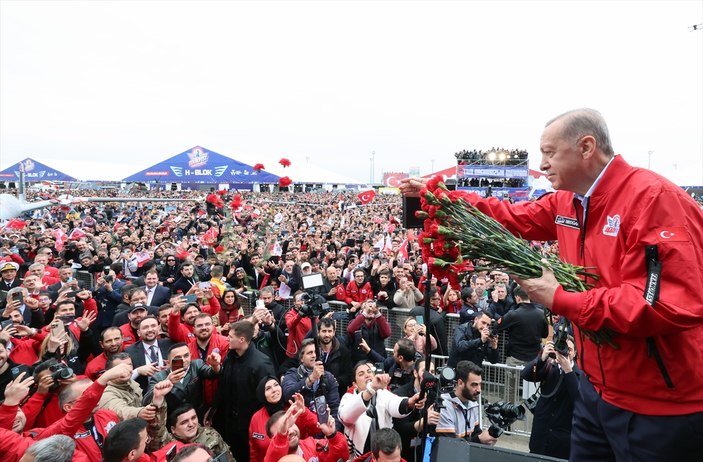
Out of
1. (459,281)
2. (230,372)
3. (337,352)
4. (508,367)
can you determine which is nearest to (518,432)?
(508,367)

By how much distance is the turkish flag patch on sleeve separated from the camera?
1.47m

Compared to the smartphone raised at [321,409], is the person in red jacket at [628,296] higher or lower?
higher

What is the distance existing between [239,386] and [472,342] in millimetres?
2775

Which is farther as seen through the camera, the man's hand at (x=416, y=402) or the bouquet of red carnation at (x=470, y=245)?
the man's hand at (x=416, y=402)

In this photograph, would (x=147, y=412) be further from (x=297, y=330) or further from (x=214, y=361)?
(x=297, y=330)

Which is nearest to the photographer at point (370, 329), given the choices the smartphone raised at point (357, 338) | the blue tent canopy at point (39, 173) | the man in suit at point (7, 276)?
the smartphone raised at point (357, 338)

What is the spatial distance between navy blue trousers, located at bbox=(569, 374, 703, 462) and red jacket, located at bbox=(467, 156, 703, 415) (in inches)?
1.6

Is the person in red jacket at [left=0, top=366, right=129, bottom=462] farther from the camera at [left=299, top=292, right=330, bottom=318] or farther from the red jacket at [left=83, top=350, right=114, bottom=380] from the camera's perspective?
the camera at [left=299, top=292, right=330, bottom=318]

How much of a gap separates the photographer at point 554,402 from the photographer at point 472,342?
4.52ft

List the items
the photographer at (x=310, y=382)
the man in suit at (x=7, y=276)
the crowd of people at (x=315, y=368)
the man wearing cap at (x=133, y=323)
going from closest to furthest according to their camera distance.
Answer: the crowd of people at (x=315, y=368), the photographer at (x=310, y=382), the man wearing cap at (x=133, y=323), the man in suit at (x=7, y=276)

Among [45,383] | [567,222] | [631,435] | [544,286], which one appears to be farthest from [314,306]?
[631,435]

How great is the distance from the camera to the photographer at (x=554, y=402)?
375 centimetres

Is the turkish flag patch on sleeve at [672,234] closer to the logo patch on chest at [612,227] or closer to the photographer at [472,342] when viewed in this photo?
the logo patch on chest at [612,227]

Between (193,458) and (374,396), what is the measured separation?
1519 mm
